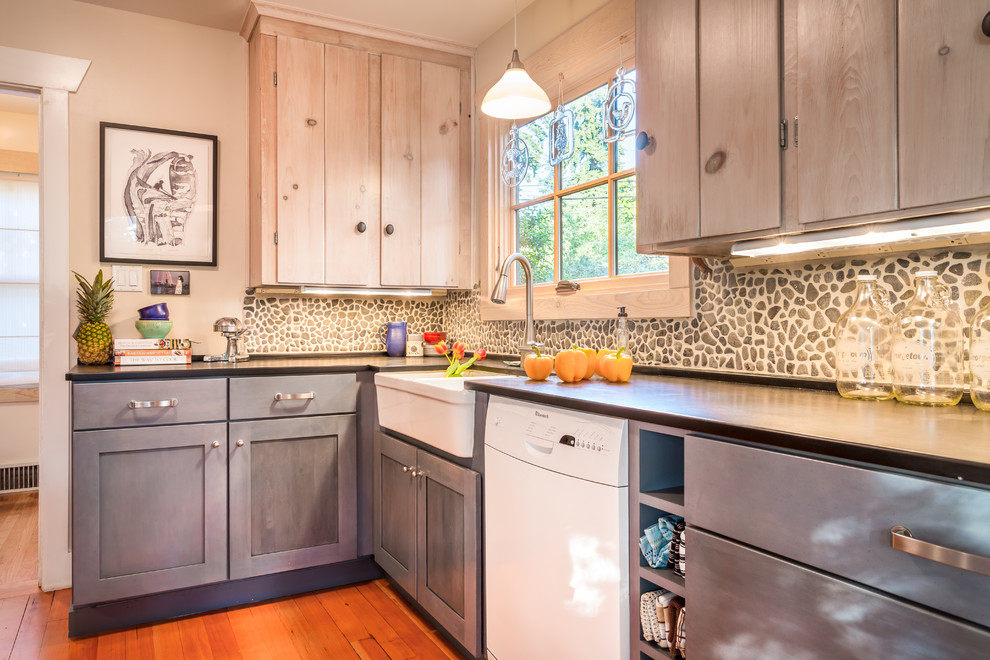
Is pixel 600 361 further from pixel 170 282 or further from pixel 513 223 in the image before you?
pixel 170 282

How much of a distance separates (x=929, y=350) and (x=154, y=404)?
2.48m

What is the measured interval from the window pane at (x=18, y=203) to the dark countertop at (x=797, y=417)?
13.4ft

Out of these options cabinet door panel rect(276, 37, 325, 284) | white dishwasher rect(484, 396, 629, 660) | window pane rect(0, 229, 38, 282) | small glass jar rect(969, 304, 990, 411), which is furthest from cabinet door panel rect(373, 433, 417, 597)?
window pane rect(0, 229, 38, 282)

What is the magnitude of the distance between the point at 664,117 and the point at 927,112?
0.68 meters

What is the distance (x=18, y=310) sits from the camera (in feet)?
14.3

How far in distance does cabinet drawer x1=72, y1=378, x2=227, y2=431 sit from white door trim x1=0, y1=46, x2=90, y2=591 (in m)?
0.60

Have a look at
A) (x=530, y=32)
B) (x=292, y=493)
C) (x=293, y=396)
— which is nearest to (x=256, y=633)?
(x=292, y=493)

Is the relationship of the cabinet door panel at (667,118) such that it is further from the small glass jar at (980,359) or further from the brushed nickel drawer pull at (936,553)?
the brushed nickel drawer pull at (936,553)

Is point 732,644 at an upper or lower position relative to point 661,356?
lower

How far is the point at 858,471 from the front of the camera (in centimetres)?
92

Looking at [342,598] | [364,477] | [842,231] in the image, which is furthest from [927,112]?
[342,598]

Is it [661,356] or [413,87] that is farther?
[413,87]

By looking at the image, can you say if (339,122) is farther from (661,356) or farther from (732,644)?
(732,644)

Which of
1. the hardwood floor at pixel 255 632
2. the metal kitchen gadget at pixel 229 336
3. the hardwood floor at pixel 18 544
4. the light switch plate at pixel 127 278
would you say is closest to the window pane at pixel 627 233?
the hardwood floor at pixel 255 632
